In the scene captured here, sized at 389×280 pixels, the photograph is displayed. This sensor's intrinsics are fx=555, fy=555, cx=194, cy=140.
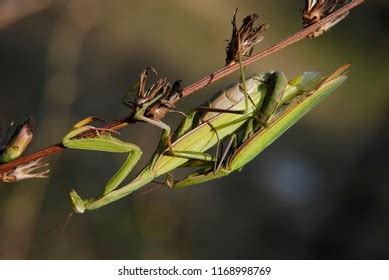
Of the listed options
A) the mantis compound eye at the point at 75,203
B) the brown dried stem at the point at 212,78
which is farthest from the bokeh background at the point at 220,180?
the brown dried stem at the point at 212,78

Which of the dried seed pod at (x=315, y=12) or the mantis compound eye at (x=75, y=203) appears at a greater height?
the dried seed pod at (x=315, y=12)

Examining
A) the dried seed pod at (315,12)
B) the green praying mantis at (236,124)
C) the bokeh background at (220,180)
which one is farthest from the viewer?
the bokeh background at (220,180)

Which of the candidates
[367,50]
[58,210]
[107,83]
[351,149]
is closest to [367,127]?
[351,149]

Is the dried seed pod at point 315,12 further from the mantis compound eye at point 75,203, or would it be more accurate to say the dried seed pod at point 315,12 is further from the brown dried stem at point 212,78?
the mantis compound eye at point 75,203

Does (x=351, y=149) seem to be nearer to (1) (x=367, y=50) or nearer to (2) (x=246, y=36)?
(1) (x=367, y=50)

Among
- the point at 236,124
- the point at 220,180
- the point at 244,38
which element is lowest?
the point at 220,180

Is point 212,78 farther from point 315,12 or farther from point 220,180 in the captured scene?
point 220,180

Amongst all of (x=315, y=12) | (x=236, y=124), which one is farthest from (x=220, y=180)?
(x=315, y=12)
